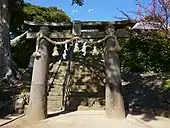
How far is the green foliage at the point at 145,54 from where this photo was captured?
1363cm

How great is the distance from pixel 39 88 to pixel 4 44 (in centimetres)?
563

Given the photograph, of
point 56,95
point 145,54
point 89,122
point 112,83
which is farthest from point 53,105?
point 145,54

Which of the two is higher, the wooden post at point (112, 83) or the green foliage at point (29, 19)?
the green foliage at point (29, 19)

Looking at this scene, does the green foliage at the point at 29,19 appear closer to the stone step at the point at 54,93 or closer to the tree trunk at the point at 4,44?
the tree trunk at the point at 4,44

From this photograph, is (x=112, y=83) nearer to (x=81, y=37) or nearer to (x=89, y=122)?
(x=89, y=122)

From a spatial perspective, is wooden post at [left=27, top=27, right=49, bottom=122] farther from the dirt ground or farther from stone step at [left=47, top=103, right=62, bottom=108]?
stone step at [left=47, top=103, right=62, bottom=108]

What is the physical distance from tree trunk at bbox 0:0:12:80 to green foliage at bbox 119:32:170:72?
5823 mm

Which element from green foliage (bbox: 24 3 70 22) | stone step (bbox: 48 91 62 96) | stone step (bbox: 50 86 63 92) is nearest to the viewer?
stone step (bbox: 48 91 62 96)

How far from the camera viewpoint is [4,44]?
40.6ft

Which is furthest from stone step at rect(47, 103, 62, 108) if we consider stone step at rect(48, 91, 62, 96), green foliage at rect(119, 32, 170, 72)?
green foliage at rect(119, 32, 170, 72)

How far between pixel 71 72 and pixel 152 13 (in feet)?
13.2

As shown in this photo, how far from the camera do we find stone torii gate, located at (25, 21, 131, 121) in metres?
7.43

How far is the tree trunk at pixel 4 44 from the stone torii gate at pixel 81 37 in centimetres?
457

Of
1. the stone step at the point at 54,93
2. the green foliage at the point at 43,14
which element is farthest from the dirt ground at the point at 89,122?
the green foliage at the point at 43,14
